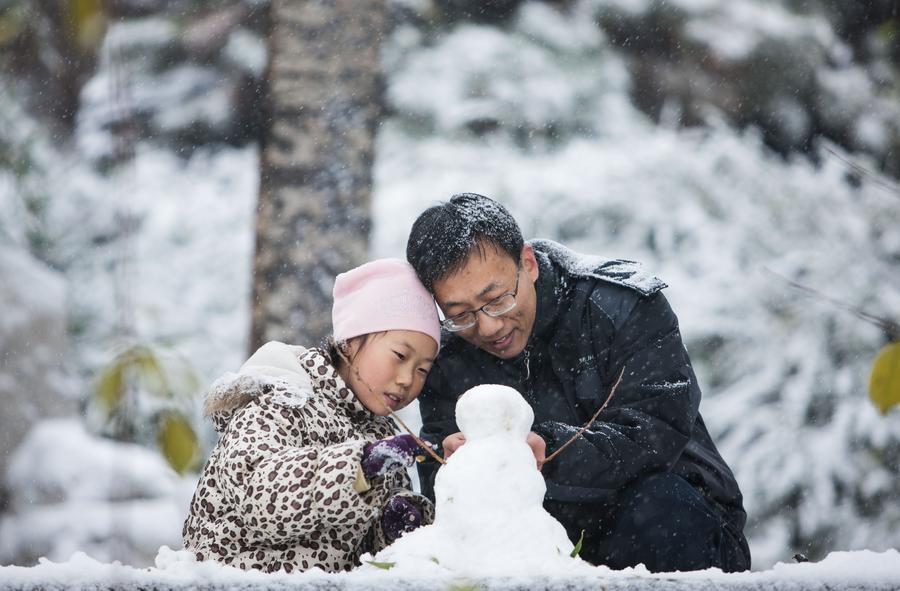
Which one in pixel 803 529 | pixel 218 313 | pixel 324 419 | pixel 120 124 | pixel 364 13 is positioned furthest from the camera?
pixel 218 313

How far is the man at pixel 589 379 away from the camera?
247cm

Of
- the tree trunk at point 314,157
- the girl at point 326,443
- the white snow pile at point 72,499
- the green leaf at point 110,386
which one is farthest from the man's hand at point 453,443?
the white snow pile at point 72,499

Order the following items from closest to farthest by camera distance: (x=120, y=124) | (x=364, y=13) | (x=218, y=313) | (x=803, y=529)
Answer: (x=120, y=124) < (x=364, y=13) < (x=803, y=529) < (x=218, y=313)

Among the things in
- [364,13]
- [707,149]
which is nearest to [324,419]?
[364,13]

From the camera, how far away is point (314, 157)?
4.80m

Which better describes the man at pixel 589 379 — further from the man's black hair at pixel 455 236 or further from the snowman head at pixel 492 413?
the snowman head at pixel 492 413

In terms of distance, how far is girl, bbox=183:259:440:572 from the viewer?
2.09 m

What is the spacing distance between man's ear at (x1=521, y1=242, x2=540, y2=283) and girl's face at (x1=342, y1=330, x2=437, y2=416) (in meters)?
0.41

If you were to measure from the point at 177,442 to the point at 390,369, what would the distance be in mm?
1294

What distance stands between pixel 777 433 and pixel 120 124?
628 cm

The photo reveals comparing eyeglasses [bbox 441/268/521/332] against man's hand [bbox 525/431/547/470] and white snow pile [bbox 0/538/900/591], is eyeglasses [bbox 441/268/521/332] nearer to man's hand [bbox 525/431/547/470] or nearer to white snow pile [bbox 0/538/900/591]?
man's hand [bbox 525/431/547/470]

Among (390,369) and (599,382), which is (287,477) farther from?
(599,382)

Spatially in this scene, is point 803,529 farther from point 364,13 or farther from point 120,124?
point 120,124

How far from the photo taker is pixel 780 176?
6.90m
